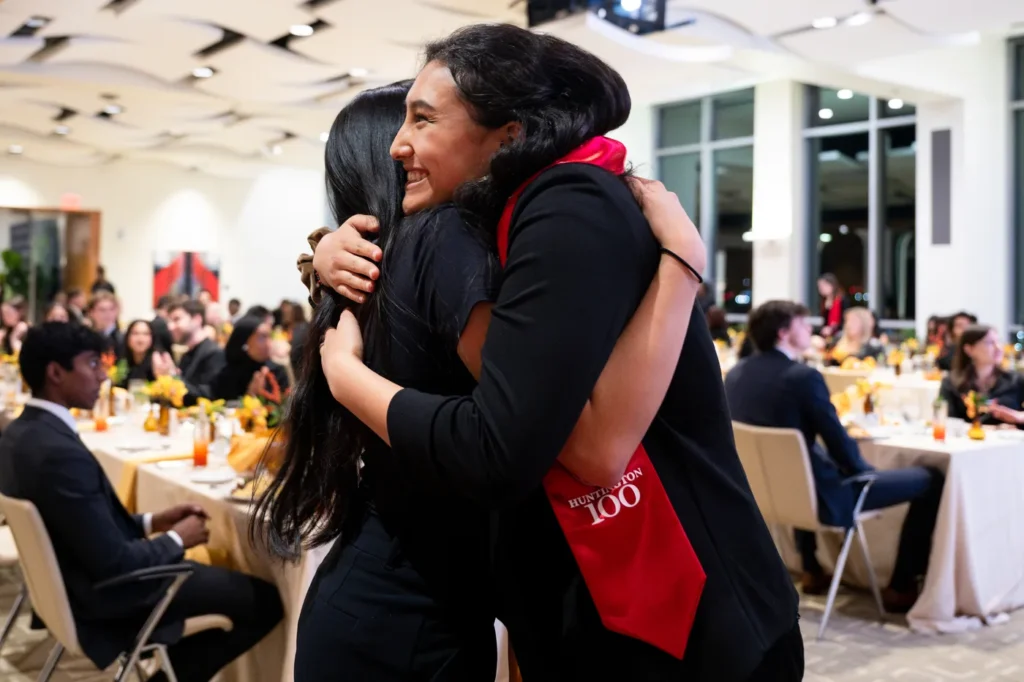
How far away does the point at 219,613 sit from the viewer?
288 centimetres

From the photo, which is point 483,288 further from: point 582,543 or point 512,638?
point 512,638

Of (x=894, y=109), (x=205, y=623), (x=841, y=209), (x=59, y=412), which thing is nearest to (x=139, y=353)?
(x=59, y=412)

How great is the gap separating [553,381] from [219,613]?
7.34 ft

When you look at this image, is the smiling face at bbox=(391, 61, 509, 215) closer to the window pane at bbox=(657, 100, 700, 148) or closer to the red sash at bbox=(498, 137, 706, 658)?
the red sash at bbox=(498, 137, 706, 658)

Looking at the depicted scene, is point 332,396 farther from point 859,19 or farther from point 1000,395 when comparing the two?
point 859,19

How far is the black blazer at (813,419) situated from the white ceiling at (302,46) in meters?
5.14

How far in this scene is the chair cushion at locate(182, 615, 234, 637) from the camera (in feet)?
9.39

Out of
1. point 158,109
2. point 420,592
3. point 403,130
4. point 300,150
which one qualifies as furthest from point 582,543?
point 300,150

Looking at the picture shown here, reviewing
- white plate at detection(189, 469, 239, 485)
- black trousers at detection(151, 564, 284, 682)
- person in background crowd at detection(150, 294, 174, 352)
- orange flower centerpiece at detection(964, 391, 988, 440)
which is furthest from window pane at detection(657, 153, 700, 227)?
black trousers at detection(151, 564, 284, 682)

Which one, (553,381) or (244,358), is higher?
(553,381)

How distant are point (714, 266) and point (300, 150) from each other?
294 inches

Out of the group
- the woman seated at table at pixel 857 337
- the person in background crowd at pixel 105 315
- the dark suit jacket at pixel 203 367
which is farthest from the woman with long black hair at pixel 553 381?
the woman seated at table at pixel 857 337

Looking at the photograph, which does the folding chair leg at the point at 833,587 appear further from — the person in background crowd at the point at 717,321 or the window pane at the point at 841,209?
the window pane at the point at 841,209

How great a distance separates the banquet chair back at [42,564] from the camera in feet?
8.50
